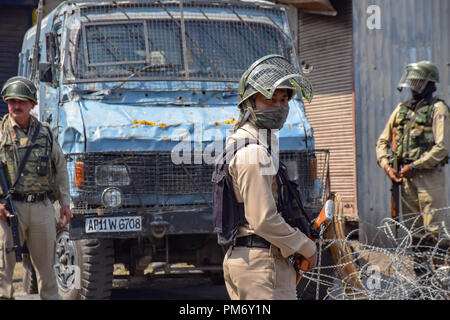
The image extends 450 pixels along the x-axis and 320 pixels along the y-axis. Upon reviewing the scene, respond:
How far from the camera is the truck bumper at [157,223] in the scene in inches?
249

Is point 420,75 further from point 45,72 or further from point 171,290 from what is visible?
point 171,290

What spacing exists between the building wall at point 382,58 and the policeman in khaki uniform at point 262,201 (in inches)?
266

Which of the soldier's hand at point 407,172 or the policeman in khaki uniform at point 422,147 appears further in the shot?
the soldier's hand at point 407,172

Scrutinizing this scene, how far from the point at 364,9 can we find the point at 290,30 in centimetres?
294

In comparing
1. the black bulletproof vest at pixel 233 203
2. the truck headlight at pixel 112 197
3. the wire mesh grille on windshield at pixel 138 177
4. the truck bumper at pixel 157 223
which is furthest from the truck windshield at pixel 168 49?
the black bulletproof vest at pixel 233 203

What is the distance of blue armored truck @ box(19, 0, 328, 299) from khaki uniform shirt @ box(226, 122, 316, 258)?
3.04m

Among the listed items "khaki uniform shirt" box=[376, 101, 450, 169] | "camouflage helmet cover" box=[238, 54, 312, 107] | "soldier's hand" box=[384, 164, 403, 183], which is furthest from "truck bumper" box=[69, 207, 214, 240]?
"camouflage helmet cover" box=[238, 54, 312, 107]

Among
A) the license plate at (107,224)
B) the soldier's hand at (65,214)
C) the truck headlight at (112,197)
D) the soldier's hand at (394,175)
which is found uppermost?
the soldier's hand at (394,175)

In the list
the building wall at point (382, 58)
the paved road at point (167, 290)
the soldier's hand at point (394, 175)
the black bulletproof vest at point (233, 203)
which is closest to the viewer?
the black bulletproof vest at point (233, 203)

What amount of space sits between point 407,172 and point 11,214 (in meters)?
3.73

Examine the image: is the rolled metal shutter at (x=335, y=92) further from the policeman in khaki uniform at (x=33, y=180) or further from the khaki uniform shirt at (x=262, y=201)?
the khaki uniform shirt at (x=262, y=201)

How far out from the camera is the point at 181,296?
815 cm

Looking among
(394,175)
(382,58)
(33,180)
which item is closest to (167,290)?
(394,175)
